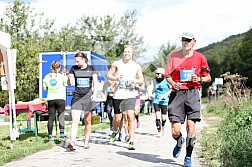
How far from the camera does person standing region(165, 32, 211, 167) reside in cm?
762

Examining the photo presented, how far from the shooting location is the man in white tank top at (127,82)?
9.92 meters

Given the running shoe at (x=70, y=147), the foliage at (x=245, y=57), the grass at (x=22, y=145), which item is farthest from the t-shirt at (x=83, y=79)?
the foliage at (x=245, y=57)

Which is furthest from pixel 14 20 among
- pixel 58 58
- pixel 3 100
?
pixel 58 58

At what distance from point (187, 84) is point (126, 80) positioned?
2480mm

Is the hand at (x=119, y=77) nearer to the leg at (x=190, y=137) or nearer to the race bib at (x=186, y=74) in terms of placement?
the race bib at (x=186, y=74)

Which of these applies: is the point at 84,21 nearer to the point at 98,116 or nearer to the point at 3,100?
the point at 3,100

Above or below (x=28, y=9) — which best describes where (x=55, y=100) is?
below

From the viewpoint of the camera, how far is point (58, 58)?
2058cm

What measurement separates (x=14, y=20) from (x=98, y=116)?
1774 cm

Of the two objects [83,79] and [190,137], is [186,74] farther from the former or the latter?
[83,79]

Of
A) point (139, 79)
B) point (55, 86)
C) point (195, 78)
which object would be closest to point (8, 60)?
point (55, 86)

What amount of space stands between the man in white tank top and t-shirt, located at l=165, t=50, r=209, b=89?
222 centimetres

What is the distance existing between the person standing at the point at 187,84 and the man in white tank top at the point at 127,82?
2.21 metres

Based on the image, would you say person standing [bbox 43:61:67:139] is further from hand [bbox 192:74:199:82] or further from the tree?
the tree
